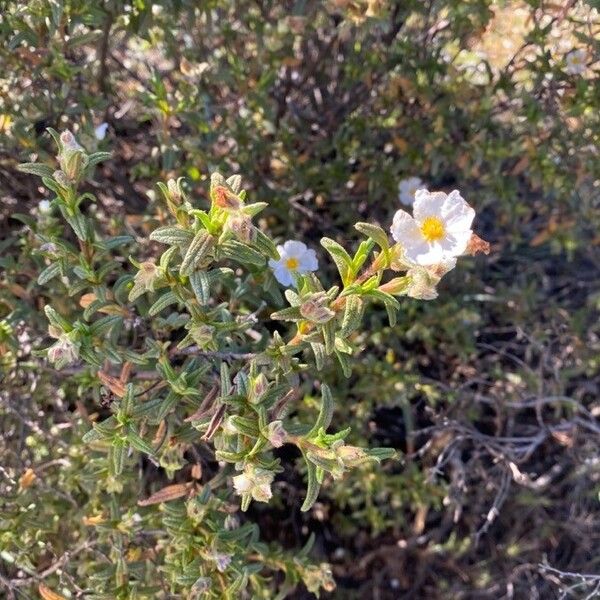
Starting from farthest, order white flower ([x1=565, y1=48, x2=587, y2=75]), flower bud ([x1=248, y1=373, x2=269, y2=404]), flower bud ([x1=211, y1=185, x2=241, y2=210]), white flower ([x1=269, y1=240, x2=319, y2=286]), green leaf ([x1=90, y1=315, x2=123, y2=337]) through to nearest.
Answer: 1. white flower ([x1=565, y1=48, x2=587, y2=75])
2. white flower ([x1=269, y1=240, x2=319, y2=286])
3. green leaf ([x1=90, y1=315, x2=123, y2=337])
4. flower bud ([x1=248, y1=373, x2=269, y2=404])
5. flower bud ([x1=211, y1=185, x2=241, y2=210])

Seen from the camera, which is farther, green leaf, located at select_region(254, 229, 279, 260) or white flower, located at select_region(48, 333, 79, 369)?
white flower, located at select_region(48, 333, 79, 369)

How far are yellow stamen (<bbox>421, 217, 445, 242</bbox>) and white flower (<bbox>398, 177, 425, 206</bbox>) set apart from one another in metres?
1.22

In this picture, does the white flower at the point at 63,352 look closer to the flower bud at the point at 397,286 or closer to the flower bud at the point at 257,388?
the flower bud at the point at 257,388

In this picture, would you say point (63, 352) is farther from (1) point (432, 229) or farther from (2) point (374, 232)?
(1) point (432, 229)

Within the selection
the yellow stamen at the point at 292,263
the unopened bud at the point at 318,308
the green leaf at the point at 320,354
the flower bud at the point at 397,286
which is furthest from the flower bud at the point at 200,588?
the yellow stamen at the point at 292,263

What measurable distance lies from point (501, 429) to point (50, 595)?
70.9 inches

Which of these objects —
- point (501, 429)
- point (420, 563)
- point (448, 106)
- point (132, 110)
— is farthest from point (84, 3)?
point (420, 563)

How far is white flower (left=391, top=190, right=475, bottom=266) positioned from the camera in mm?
1479

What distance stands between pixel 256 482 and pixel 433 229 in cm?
62

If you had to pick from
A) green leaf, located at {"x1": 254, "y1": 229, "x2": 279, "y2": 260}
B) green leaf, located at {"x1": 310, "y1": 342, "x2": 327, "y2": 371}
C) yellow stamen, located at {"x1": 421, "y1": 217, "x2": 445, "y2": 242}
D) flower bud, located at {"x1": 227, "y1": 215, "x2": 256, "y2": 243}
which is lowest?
green leaf, located at {"x1": 310, "y1": 342, "x2": 327, "y2": 371}

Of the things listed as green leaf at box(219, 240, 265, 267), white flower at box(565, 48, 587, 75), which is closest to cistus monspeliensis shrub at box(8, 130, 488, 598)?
green leaf at box(219, 240, 265, 267)

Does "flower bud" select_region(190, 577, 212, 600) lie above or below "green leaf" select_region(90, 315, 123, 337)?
below

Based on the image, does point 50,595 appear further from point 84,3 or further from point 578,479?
point 578,479

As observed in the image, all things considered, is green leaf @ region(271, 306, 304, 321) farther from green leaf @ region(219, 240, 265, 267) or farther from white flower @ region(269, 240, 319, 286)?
white flower @ region(269, 240, 319, 286)
